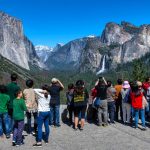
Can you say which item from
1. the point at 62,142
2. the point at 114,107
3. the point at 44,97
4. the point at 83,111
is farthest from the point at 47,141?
the point at 114,107

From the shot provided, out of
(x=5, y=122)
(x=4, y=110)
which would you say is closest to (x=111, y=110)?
(x=5, y=122)

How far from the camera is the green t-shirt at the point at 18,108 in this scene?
15.1 meters

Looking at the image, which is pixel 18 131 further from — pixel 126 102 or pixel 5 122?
pixel 126 102

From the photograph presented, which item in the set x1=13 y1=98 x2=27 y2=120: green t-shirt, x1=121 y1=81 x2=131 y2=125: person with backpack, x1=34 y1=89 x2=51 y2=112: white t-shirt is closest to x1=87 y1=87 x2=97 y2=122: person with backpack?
x1=121 y1=81 x2=131 y2=125: person with backpack

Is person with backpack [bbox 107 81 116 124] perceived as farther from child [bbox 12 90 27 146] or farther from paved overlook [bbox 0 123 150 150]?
child [bbox 12 90 27 146]

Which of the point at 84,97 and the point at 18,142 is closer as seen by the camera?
the point at 18,142

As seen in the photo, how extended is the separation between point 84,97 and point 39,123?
322 cm

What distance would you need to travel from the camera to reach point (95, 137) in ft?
56.0

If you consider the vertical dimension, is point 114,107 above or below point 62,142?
above

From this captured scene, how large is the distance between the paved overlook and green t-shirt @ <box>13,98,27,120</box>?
117cm

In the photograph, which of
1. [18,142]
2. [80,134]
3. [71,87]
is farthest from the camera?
[71,87]

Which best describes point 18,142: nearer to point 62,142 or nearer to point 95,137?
point 62,142

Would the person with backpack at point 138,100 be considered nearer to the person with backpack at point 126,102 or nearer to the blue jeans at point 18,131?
the person with backpack at point 126,102

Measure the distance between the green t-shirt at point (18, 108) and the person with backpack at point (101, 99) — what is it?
4639 mm
